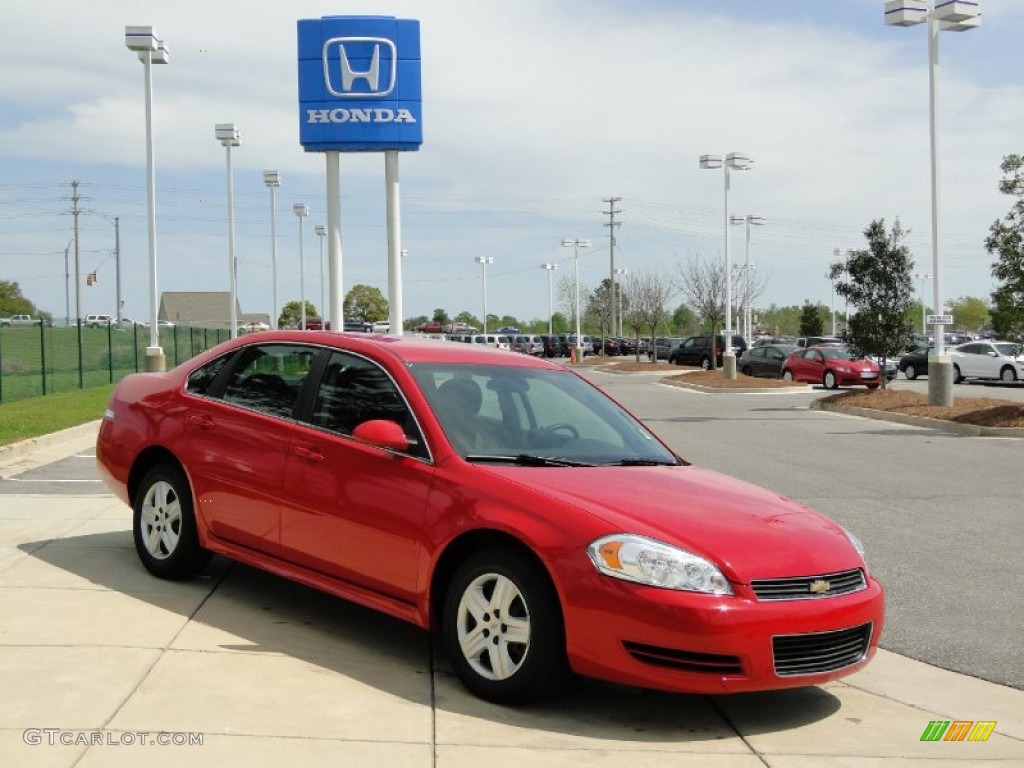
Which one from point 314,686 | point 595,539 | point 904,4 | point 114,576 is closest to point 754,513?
point 595,539

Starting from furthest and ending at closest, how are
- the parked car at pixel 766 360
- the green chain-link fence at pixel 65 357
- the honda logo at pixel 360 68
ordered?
the parked car at pixel 766 360 < the green chain-link fence at pixel 65 357 < the honda logo at pixel 360 68

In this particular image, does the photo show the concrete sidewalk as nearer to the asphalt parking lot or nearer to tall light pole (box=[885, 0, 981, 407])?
the asphalt parking lot

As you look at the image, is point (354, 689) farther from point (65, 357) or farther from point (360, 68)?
point (65, 357)

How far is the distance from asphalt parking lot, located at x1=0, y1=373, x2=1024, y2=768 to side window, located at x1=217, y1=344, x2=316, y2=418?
1141 mm

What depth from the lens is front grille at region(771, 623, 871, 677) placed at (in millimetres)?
5008

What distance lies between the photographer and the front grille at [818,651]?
16.4ft

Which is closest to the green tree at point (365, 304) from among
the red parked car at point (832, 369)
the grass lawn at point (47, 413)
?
the red parked car at point (832, 369)

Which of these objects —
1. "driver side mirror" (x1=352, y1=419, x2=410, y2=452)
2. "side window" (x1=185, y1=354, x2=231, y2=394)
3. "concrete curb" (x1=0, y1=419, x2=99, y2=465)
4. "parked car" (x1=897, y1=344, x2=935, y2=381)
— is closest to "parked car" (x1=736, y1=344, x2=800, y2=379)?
"parked car" (x1=897, y1=344, x2=935, y2=381)

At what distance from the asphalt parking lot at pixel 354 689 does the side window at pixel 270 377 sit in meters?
1.14

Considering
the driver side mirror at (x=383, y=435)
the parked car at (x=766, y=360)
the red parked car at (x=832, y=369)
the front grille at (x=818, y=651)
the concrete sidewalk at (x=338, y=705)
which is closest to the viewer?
the concrete sidewalk at (x=338, y=705)

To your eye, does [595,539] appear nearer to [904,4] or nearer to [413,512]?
[413,512]

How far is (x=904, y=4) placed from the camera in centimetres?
2406

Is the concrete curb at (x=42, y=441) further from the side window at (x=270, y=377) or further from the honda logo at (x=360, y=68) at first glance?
the honda logo at (x=360, y=68)

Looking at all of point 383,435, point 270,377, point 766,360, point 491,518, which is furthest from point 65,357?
point 491,518
